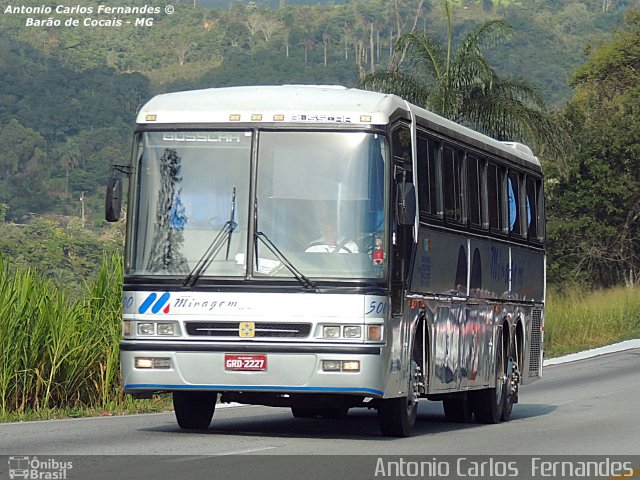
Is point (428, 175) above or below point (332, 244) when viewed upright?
above

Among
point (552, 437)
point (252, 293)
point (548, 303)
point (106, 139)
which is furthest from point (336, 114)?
point (106, 139)

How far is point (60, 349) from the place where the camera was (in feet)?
59.8

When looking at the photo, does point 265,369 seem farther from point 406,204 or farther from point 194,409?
point 406,204

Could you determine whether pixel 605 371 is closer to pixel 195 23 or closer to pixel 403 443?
pixel 403 443

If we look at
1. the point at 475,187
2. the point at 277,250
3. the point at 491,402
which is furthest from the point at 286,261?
the point at 491,402

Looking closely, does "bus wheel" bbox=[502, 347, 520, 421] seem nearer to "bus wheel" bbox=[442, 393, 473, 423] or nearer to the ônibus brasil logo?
"bus wheel" bbox=[442, 393, 473, 423]

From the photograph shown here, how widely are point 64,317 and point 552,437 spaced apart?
630 cm

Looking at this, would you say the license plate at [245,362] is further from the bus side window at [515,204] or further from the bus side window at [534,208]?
the bus side window at [534,208]

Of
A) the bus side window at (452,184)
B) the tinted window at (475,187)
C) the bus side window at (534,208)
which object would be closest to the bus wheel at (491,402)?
the tinted window at (475,187)

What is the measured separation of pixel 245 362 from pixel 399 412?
1831 millimetres

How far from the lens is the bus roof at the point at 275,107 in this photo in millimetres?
14445

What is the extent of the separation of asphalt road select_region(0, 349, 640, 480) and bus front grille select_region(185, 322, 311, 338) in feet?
3.22

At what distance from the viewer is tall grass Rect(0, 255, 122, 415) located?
1806 cm

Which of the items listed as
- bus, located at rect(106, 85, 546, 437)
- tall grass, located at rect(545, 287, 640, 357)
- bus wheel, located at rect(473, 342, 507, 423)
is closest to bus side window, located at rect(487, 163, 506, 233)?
bus wheel, located at rect(473, 342, 507, 423)
